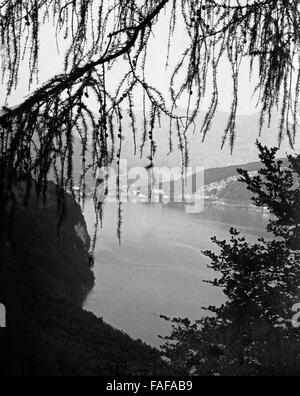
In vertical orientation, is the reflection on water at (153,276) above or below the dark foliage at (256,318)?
below

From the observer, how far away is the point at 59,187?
1511 mm

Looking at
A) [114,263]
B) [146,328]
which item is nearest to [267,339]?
[146,328]

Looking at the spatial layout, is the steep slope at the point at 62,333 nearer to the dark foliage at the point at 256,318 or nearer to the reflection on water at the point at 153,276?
the reflection on water at the point at 153,276

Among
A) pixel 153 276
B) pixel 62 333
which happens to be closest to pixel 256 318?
pixel 62 333

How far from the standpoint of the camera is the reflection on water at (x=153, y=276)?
5616cm

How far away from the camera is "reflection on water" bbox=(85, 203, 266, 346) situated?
5616 centimetres

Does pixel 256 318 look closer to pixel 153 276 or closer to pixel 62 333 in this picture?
pixel 62 333

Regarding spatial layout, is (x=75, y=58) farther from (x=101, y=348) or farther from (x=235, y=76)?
(x=101, y=348)

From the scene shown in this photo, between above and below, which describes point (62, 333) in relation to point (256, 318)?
below

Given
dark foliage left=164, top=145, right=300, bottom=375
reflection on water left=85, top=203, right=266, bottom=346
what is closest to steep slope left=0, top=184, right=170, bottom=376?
reflection on water left=85, top=203, right=266, bottom=346

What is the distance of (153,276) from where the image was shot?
66375 mm

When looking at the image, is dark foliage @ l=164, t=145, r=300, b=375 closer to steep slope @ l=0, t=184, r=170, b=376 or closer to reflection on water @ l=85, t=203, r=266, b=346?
steep slope @ l=0, t=184, r=170, b=376

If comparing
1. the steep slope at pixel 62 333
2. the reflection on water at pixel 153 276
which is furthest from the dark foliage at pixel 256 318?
the reflection on water at pixel 153 276

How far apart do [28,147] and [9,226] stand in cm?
30
